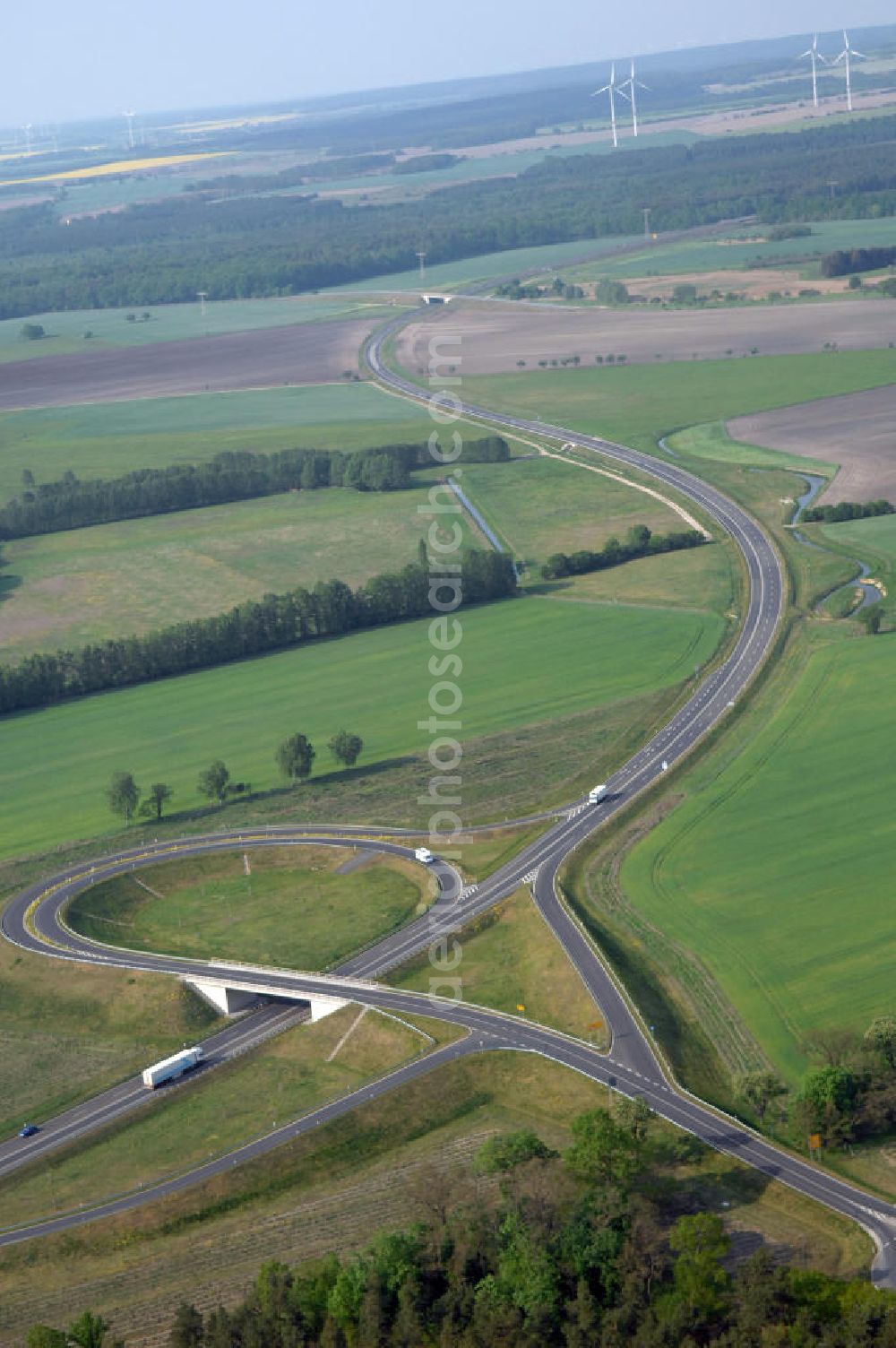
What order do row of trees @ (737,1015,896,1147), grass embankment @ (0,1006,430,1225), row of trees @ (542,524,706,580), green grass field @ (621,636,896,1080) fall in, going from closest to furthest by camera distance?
1. row of trees @ (737,1015,896,1147)
2. grass embankment @ (0,1006,430,1225)
3. green grass field @ (621,636,896,1080)
4. row of trees @ (542,524,706,580)

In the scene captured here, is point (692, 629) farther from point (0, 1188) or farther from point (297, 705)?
point (0, 1188)

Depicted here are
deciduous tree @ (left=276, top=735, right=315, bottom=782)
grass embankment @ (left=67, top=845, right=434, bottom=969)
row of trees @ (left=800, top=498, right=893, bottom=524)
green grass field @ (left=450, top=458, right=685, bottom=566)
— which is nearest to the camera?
grass embankment @ (left=67, top=845, right=434, bottom=969)

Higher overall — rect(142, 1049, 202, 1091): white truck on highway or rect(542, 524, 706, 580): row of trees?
rect(542, 524, 706, 580): row of trees

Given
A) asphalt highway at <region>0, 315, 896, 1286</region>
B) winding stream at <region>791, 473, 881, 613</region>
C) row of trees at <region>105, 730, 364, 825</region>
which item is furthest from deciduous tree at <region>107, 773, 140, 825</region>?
winding stream at <region>791, 473, 881, 613</region>

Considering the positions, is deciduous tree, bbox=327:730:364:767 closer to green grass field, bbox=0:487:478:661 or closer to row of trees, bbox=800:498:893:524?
green grass field, bbox=0:487:478:661

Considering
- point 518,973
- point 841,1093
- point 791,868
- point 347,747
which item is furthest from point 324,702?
point 841,1093

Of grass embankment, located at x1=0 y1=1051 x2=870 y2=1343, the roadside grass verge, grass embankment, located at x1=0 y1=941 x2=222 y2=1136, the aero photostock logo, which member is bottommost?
grass embankment, located at x1=0 y1=1051 x2=870 y2=1343

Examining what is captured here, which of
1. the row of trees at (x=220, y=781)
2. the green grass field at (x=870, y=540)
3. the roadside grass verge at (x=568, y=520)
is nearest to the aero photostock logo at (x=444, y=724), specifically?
the roadside grass verge at (x=568, y=520)
